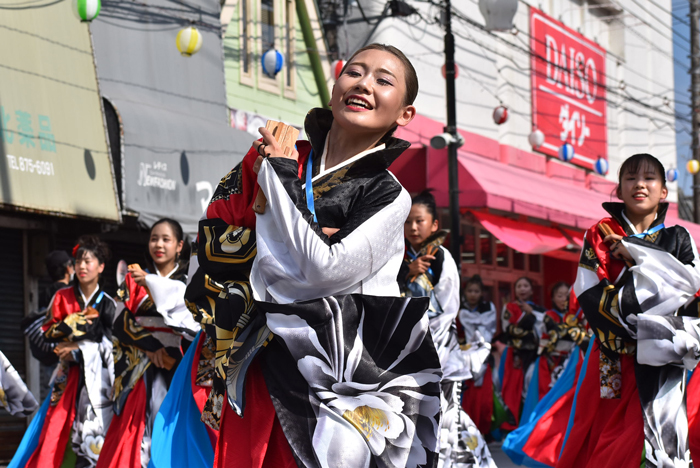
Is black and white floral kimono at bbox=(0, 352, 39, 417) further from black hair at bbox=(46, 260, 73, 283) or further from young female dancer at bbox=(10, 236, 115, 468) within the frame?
black hair at bbox=(46, 260, 73, 283)

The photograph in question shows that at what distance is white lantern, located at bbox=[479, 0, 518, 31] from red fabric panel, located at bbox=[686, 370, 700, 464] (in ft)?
22.3

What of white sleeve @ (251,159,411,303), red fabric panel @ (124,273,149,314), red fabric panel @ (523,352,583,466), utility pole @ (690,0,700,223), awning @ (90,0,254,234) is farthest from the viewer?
utility pole @ (690,0,700,223)

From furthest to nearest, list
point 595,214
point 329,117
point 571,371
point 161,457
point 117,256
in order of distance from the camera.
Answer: point 595,214 < point 117,256 < point 571,371 < point 161,457 < point 329,117

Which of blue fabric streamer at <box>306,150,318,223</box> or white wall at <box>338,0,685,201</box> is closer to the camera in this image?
blue fabric streamer at <box>306,150,318,223</box>

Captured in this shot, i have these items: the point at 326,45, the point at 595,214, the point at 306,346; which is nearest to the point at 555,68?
the point at 595,214

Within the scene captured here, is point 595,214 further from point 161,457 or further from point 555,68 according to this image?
point 161,457

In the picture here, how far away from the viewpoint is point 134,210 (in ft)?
31.3

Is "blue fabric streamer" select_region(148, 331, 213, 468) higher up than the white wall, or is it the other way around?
the white wall

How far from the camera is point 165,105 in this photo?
1084 cm

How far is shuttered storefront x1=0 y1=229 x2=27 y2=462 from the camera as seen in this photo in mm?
9156

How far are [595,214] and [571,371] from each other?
10.5 metres

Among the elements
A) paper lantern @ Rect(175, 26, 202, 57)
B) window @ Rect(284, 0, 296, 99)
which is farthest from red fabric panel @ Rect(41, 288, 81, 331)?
window @ Rect(284, 0, 296, 99)

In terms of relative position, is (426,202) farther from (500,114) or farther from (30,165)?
(500,114)

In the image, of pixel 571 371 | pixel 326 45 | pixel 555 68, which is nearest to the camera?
pixel 571 371
